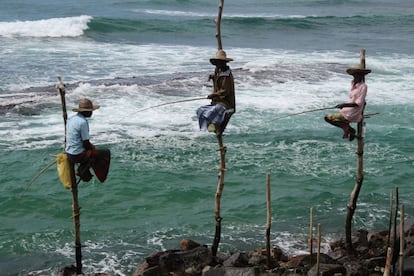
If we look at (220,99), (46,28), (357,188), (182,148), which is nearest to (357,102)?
(357,188)

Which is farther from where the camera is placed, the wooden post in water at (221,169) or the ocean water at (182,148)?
the ocean water at (182,148)

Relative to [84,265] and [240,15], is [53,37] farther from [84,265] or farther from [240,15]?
[84,265]

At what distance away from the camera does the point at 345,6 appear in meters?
54.1

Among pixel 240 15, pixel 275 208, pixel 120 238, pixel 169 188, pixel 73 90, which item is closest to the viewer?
pixel 120 238

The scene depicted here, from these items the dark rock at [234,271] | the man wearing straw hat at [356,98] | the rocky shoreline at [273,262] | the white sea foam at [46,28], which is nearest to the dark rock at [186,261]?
the rocky shoreline at [273,262]

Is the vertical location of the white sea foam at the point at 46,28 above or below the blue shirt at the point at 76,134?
below

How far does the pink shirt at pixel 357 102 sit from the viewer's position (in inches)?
366

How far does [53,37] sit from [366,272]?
94.7 ft

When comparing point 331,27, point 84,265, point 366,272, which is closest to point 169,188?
point 84,265

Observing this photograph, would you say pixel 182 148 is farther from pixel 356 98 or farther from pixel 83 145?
pixel 83 145

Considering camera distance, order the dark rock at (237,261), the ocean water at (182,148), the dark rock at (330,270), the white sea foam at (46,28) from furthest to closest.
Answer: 1. the white sea foam at (46,28)
2. the ocean water at (182,148)
3. the dark rock at (237,261)
4. the dark rock at (330,270)

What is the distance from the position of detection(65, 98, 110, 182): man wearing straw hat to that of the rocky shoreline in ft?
5.36

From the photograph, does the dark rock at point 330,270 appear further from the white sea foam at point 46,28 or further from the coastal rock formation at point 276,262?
the white sea foam at point 46,28

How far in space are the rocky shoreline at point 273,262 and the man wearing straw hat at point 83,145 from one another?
1.63m
